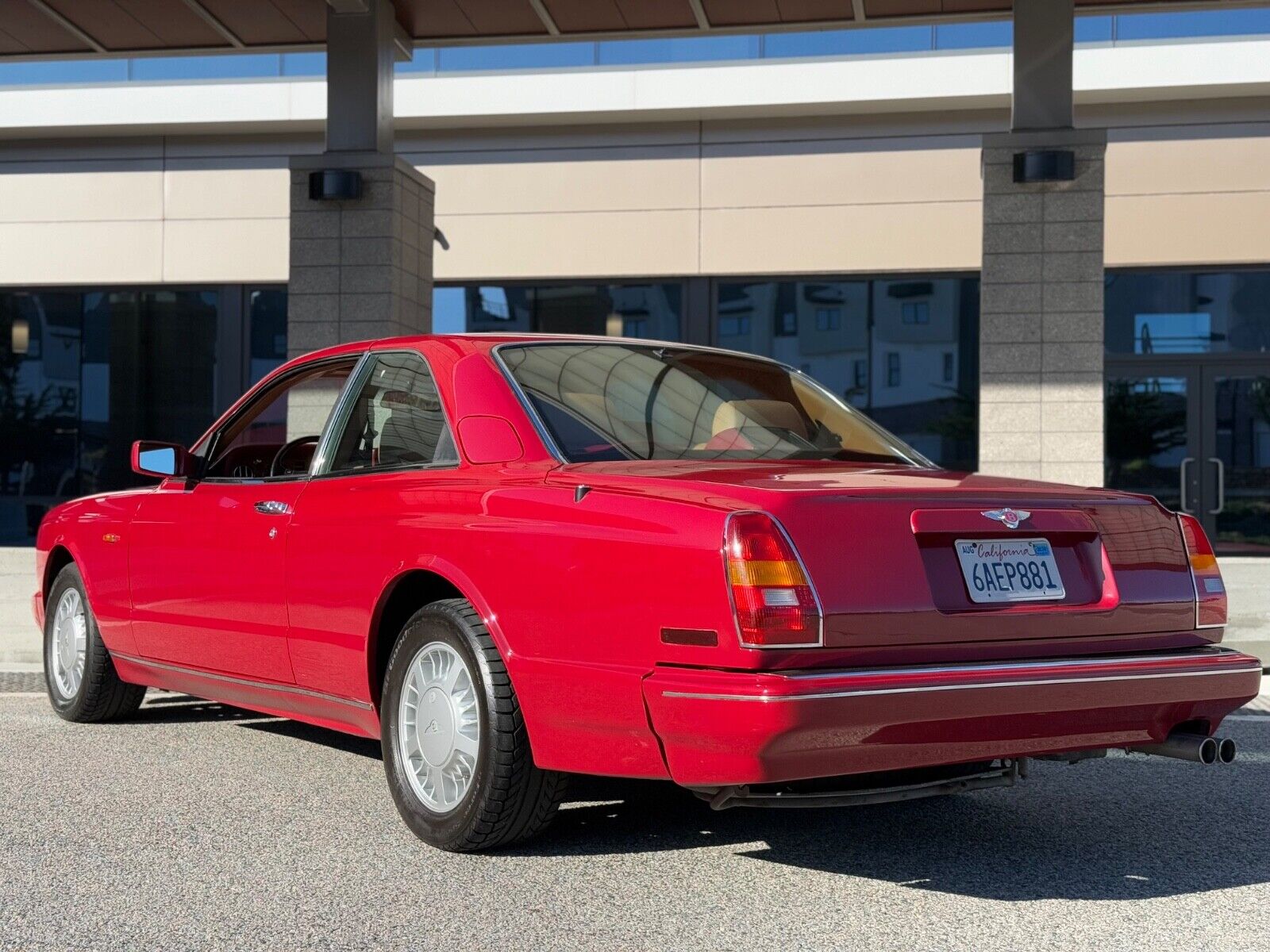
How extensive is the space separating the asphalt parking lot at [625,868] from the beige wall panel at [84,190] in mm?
14838

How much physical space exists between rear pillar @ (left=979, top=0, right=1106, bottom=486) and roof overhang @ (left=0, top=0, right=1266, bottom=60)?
2.92 feet

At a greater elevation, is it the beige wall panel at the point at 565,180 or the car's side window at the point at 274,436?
the beige wall panel at the point at 565,180

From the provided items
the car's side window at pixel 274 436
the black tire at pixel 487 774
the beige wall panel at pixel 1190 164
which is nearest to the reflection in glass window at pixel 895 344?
the beige wall panel at pixel 1190 164

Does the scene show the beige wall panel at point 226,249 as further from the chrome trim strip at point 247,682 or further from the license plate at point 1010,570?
the license plate at point 1010,570

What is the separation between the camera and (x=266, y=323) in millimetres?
19531

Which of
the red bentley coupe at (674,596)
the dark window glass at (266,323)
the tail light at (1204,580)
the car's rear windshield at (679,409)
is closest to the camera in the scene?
the red bentley coupe at (674,596)

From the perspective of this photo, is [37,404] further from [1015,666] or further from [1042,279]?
[1015,666]

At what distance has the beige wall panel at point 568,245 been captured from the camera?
60.3ft

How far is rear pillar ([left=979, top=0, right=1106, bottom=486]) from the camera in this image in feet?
40.1

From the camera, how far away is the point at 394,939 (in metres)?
3.64

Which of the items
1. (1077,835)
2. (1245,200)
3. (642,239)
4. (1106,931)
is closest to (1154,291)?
(1245,200)

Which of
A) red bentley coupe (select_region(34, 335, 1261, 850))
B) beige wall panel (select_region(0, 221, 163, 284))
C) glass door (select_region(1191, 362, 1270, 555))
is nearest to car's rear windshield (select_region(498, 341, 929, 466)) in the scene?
red bentley coupe (select_region(34, 335, 1261, 850))

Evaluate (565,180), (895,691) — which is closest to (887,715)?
(895,691)

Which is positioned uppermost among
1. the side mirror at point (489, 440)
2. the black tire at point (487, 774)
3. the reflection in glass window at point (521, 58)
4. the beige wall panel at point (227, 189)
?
the reflection in glass window at point (521, 58)
